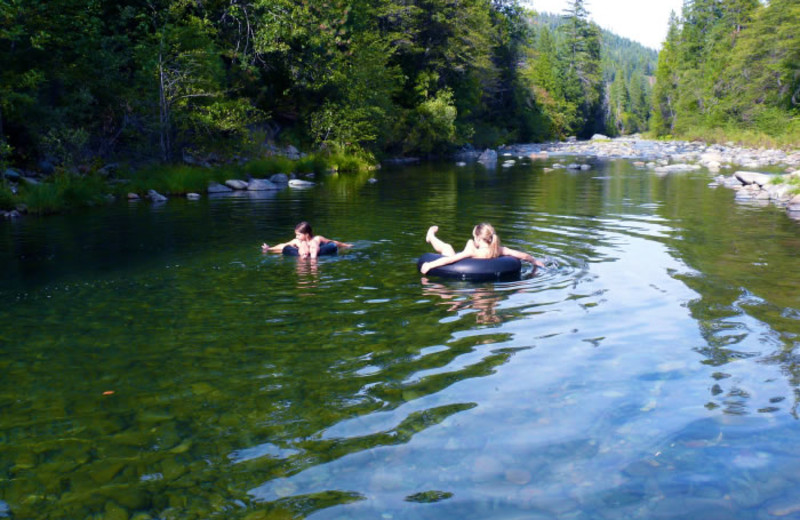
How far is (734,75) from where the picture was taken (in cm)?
5669

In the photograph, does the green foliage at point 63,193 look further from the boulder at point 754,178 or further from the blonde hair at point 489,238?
the boulder at point 754,178

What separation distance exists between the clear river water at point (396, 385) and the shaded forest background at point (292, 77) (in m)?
10.8

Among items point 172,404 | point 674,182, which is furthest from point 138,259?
point 674,182

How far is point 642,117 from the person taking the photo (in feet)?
428

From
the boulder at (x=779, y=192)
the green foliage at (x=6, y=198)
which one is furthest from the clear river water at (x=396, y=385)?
the boulder at (x=779, y=192)

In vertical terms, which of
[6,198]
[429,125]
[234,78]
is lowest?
[6,198]

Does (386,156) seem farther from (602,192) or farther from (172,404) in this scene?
(172,404)

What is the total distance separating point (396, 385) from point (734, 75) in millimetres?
61236

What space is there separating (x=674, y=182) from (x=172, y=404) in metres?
23.9

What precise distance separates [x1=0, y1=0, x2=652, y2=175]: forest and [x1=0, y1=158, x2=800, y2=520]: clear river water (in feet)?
34.4

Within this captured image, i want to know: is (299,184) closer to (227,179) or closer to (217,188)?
(227,179)

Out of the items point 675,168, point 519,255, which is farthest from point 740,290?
point 675,168

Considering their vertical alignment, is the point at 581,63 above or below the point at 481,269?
above

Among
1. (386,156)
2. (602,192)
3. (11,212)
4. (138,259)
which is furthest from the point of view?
(386,156)
